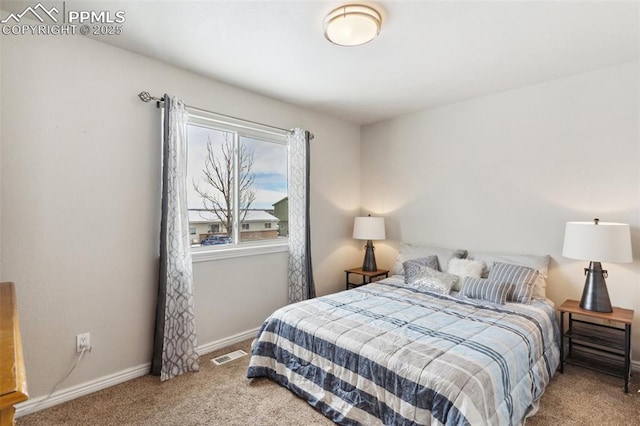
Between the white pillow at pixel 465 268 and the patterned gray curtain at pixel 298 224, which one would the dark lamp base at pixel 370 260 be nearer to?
the patterned gray curtain at pixel 298 224

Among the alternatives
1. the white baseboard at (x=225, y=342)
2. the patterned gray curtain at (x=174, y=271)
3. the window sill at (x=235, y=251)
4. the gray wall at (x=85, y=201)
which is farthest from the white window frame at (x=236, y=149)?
the white baseboard at (x=225, y=342)

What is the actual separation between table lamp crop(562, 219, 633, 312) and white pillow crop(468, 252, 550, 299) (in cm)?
29

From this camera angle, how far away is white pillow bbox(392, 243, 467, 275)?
11.1ft

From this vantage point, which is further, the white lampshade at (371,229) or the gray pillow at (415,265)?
the white lampshade at (371,229)

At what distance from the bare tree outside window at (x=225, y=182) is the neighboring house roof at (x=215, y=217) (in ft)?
0.12

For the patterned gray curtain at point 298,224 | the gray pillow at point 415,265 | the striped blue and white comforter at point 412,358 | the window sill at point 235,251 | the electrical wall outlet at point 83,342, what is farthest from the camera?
the patterned gray curtain at point 298,224

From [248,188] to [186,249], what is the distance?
991 millimetres

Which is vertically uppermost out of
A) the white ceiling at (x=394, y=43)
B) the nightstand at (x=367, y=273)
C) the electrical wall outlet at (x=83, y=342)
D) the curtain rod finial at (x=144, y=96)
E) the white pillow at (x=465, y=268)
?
the white ceiling at (x=394, y=43)

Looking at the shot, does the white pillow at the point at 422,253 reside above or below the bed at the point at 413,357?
above

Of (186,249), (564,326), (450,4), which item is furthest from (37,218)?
(564,326)

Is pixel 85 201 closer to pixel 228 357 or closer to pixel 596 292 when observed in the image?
pixel 228 357

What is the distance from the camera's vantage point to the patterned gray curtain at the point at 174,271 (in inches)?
99.1

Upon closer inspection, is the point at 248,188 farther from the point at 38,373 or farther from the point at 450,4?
the point at 450,4

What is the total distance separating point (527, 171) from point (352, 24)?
228 centimetres
